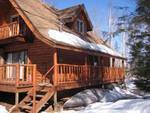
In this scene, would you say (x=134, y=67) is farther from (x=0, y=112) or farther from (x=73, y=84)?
(x=0, y=112)

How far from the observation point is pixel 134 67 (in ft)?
47.2

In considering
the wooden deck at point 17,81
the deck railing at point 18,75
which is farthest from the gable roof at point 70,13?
the wooden deck at point 17,81

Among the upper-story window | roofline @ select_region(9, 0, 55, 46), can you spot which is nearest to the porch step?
roofline @ select_region(9, 0, 55, 46)

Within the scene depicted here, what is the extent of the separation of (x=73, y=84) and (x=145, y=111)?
296 inches

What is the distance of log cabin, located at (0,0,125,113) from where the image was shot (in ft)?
50.3

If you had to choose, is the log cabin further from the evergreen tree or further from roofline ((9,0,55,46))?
A: the evergreen tree

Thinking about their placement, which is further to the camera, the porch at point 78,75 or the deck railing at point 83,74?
the deck railing at point 83,74

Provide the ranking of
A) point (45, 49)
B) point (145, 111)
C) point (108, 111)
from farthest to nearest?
point (45, 49) → point (108, 111) → point (145, 111)

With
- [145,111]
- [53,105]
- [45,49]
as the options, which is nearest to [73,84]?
[53,105]

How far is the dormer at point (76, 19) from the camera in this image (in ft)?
70.9

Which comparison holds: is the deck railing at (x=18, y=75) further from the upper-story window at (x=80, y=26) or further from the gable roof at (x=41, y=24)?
the upper-story window at (x=80, y=26)

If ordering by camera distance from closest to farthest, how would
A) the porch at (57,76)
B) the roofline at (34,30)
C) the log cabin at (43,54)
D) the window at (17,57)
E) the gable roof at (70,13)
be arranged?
the porch at (57,76), the log cabin at (43,54), the roofline at (34,30), the window at (17,57), the gable roof at (70,13)

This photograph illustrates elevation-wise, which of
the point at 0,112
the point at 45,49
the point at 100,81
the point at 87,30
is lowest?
the point at 0,112

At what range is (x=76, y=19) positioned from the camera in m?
22.1
